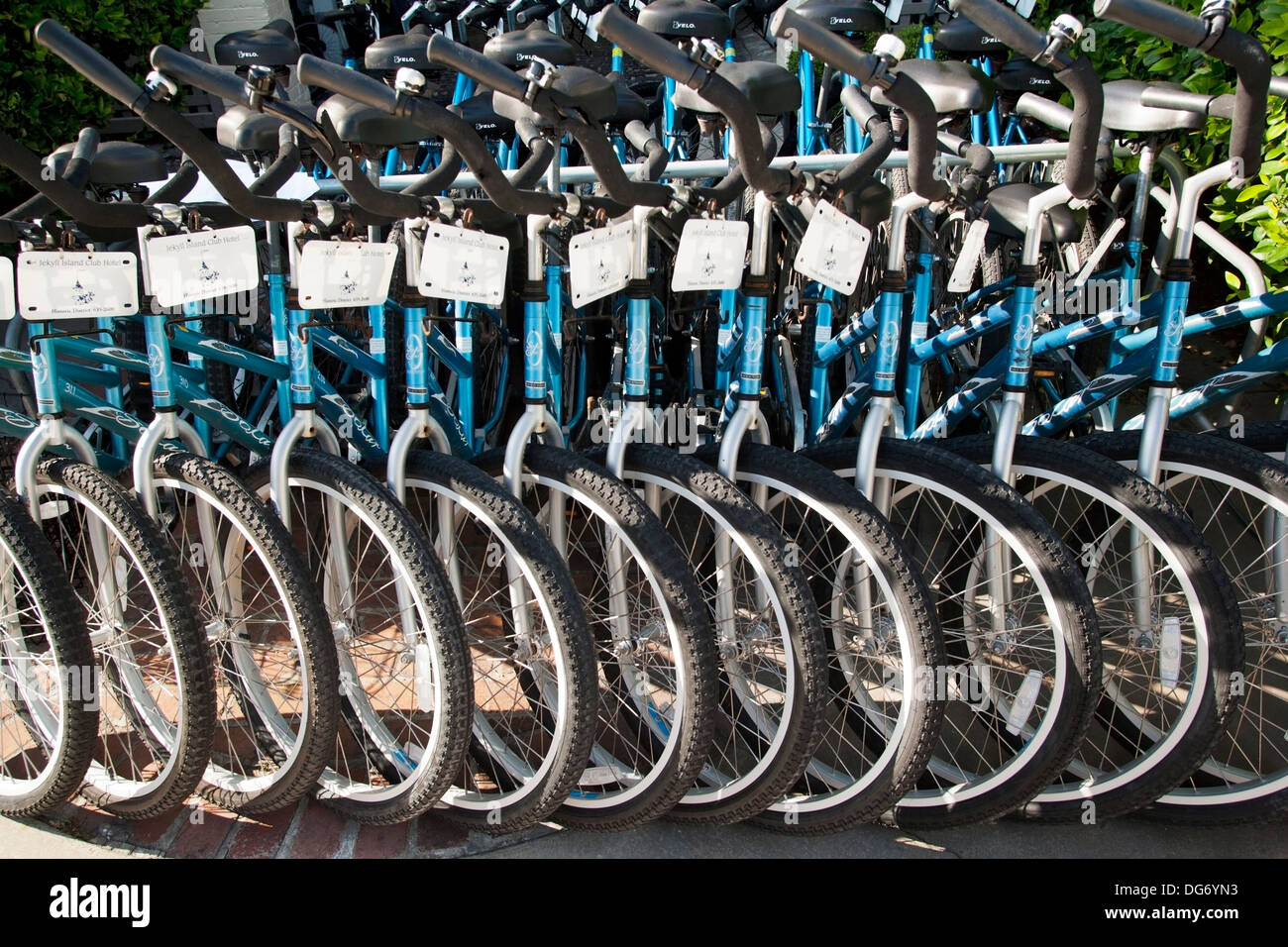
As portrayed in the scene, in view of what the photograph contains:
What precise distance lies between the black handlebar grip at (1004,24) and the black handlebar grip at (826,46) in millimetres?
163

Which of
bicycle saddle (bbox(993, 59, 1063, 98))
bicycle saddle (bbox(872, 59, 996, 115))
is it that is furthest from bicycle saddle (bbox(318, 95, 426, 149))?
bicycle saddle (bbox(993, 59, 1063, 98))

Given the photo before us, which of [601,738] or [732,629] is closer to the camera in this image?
[732,629]

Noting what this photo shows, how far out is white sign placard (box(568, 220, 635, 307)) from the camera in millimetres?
2055

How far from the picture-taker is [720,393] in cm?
310

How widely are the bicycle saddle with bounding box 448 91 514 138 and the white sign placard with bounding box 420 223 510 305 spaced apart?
1755mm

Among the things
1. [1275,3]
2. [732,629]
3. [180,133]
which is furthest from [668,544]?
[1275,3]

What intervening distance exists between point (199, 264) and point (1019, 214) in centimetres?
186

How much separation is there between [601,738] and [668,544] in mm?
786

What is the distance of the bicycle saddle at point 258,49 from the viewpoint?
395 cm

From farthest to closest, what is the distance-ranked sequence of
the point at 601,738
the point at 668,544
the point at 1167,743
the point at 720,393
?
the point at 720,393, the point at 601,738, the point at 1167,743, the point at 668,544

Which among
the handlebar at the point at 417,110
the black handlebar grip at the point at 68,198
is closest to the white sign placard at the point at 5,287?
the black handlebar grip at the point at 68,198

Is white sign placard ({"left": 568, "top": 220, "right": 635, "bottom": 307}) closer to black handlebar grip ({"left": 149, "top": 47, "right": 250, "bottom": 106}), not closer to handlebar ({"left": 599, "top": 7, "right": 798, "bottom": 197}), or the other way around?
handlebar ({"left": 599, "top": 7, "right": 798, "bottom": 197})

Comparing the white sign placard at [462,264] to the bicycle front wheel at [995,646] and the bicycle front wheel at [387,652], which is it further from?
the bicycle front wheel at [995,646]

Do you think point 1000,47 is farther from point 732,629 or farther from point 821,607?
point 732,629
